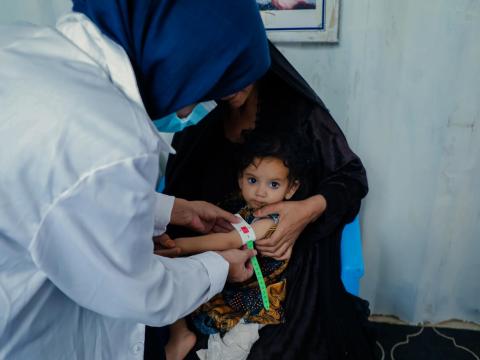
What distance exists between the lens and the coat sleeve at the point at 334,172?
132cm

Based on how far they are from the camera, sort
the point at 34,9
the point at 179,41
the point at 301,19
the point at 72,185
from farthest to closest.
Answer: the point at 34,9 < the point at 301,19 < the point at 179,41 < the point at 72,185

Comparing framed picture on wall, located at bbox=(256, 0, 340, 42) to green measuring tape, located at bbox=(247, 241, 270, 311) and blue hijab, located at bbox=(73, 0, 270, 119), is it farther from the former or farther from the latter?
green measuring tape, located at bbox=(247, 241, 270, 311)

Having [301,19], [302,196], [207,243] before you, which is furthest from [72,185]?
[301,19]

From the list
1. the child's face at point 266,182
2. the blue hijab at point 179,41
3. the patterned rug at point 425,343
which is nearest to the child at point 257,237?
the child's face at point 266,182

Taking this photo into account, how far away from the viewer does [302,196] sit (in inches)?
55.9

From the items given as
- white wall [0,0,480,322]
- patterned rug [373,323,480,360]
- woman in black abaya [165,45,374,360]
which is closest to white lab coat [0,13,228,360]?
woman in black abaya [165,45,374,360]

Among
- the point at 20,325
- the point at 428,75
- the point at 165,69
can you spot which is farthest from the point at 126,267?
the point at 428,75

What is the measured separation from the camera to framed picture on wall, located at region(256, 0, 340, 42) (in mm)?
1483

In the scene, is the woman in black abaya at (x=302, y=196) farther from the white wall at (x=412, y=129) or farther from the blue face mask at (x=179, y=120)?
the blue face mask at (x=179, y=120)

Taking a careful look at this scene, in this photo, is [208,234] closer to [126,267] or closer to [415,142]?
[126,267]

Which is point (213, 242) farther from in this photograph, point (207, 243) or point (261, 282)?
point (261, 282)

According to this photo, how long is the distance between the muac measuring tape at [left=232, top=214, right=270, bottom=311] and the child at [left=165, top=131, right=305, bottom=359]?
0.05ft

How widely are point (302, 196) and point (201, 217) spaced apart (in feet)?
1.23

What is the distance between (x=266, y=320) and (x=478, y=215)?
1088mm
